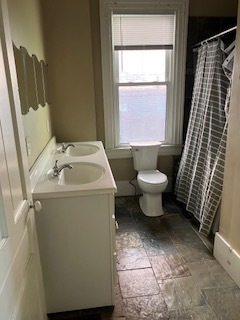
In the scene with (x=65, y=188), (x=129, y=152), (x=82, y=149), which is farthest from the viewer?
(x=129, y=152)

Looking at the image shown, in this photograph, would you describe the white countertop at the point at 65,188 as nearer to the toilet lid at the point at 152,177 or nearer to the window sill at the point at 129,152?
the toilet lid at the point at 152,177

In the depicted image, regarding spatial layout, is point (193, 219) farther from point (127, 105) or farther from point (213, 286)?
point (127, 105)

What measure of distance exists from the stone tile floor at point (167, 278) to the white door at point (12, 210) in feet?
2.54

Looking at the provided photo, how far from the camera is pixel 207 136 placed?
8.44 feet

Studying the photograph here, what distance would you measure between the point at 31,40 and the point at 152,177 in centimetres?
182

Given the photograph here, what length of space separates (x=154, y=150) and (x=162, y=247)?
1.23 metres

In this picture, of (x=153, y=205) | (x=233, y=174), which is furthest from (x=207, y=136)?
(x=153, y=205)

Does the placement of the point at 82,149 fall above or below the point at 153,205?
above

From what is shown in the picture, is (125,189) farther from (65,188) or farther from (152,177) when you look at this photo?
(65,188)

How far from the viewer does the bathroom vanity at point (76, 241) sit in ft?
5.06

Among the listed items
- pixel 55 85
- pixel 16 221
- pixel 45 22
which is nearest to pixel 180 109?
pixel 55 85

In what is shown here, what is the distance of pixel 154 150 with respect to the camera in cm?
320

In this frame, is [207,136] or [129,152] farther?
[129,152]

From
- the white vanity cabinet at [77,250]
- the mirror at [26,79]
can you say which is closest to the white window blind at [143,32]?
the mirror at [26,79]
